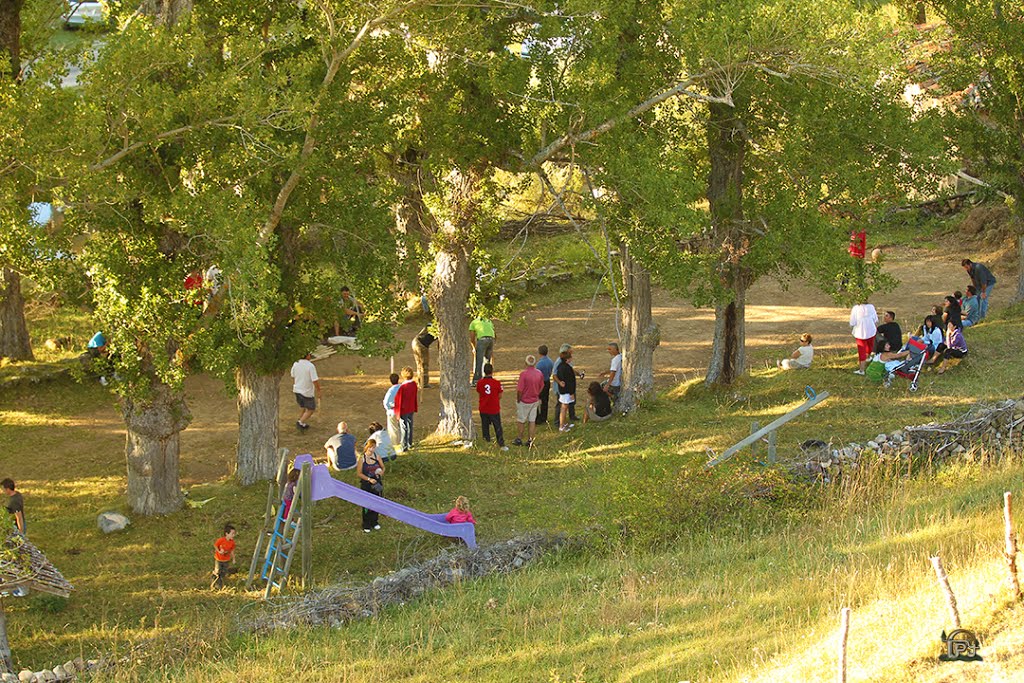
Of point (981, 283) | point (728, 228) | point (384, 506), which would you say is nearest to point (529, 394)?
point (728, 228)

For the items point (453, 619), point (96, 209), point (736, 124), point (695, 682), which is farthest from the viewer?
point (736, 124)

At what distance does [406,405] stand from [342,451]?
8.00 feet

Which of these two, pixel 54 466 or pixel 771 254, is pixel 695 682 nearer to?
pixel 771 254

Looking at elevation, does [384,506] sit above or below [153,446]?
below

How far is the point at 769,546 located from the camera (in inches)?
478

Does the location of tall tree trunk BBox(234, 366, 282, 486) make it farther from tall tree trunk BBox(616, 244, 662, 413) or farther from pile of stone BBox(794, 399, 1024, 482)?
pile of stone BBox(794, 399, 1024, 482)

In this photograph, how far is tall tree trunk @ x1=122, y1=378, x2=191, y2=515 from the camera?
14.9m

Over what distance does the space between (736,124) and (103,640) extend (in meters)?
12.3

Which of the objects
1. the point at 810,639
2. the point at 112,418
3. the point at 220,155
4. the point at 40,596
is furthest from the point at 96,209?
the point at 810,639

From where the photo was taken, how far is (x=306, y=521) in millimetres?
12656

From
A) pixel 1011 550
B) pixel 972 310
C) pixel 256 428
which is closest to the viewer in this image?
pixel 1011 550

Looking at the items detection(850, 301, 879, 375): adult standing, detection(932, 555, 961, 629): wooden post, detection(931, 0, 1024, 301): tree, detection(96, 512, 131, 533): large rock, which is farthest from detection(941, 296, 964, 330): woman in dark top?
detection(96, 512, 131, 533): large rock

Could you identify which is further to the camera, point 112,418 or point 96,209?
point 112,418

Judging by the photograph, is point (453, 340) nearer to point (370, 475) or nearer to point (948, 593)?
point (370, 475)
